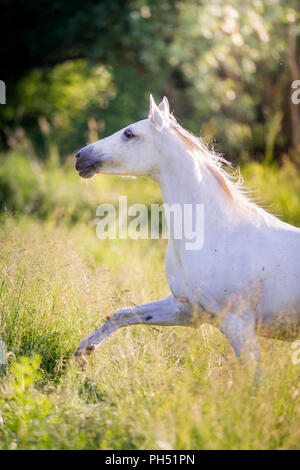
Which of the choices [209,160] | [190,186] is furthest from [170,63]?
[190,186]

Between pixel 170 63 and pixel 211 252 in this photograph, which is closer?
pixel 211 252

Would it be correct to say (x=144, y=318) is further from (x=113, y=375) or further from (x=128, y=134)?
(x=128, y=134)

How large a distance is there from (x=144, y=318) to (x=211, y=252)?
73 centimetres

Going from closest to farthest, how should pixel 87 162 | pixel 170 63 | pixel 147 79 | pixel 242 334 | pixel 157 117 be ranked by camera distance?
pixel 242 334 < pixel 157 117 < pixel 87 162 < pixel 170 63 < pixel 147 79

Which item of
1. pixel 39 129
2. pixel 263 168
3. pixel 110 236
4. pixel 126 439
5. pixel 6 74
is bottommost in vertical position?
pixel 126 439

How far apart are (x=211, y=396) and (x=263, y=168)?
733 cm

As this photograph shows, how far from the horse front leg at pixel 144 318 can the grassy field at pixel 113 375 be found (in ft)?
0.40

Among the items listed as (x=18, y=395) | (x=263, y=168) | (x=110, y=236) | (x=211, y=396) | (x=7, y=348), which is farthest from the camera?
(x=263, y=168)

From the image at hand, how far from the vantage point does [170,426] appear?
2.93 metres

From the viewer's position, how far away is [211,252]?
3707 mm

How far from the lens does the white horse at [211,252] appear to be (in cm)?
364

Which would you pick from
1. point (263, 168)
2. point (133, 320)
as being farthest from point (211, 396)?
point (263, 168)

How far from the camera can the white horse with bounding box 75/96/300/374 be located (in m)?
3.64

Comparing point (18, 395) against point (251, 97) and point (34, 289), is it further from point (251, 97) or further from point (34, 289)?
point (251, 97)
